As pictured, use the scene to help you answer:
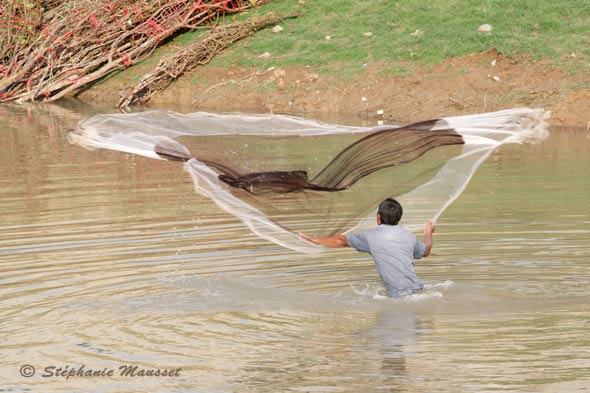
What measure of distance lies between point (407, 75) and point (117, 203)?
10.1m

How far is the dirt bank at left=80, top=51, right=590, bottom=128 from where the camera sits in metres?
22.2

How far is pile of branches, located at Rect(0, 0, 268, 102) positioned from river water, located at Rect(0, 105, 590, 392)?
12.2 metres

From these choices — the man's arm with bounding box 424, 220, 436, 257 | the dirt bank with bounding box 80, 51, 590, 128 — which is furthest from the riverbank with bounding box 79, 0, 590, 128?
the man's arm with bounding box 424, 220, 436, 257

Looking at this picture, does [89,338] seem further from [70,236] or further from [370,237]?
[70,236]

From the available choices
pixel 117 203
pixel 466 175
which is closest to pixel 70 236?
pixel 117 203

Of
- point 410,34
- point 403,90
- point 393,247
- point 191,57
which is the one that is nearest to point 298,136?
point 393,247

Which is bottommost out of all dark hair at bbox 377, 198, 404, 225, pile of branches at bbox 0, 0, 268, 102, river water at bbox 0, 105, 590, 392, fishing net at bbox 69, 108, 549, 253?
river water at bbox 0, 105, 590, 392

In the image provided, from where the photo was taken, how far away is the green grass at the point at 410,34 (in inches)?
928

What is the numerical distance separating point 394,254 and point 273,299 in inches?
43.4

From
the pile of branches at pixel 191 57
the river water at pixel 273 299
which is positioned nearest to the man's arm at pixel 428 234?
the river water at pixel 273 299

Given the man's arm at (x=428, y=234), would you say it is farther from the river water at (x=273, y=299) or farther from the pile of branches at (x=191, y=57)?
the pile of branches at (x=191, y=57)

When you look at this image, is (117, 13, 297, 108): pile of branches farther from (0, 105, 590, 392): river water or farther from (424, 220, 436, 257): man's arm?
(424, 220, 436, 257): man's arm

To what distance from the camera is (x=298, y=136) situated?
36.8 ft

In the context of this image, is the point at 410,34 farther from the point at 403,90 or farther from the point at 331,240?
the point at 331,240
